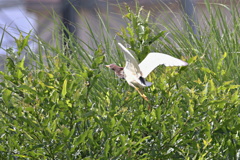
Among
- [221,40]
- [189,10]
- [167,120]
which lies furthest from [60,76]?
[189,10]

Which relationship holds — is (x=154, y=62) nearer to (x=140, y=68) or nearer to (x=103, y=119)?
(x=140, y=68)

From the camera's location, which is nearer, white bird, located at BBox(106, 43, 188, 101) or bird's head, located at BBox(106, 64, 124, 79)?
white bird, located at BBox(106, 43, 188, 101)

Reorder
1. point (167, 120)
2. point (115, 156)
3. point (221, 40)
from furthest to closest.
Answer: point (221, 40)
point (167, 120)
point (115, 156)

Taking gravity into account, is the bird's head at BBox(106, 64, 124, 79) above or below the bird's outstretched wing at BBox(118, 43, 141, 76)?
below

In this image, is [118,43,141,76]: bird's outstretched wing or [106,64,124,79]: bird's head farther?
[106,64,124,79]: bird's head

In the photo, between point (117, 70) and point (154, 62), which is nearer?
point (154, 62)

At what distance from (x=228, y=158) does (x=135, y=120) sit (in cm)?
29

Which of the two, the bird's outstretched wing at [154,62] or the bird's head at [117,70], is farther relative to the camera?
the bird's head at [117,70]

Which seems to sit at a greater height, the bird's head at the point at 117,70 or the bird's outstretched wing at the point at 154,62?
the bird's outstretched wing at the point at 154,62

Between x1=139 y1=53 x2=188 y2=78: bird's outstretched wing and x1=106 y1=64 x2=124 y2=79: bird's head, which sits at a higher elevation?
x1=139 y1=53 x2=188 y2=78: bird's outstretched wing

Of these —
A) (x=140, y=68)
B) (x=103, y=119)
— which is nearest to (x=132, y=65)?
(x=140, y=68)

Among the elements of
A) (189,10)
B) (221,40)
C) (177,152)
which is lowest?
(189,10)

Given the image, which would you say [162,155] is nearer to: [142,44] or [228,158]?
[228,158]

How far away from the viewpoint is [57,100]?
1045 millimetres
